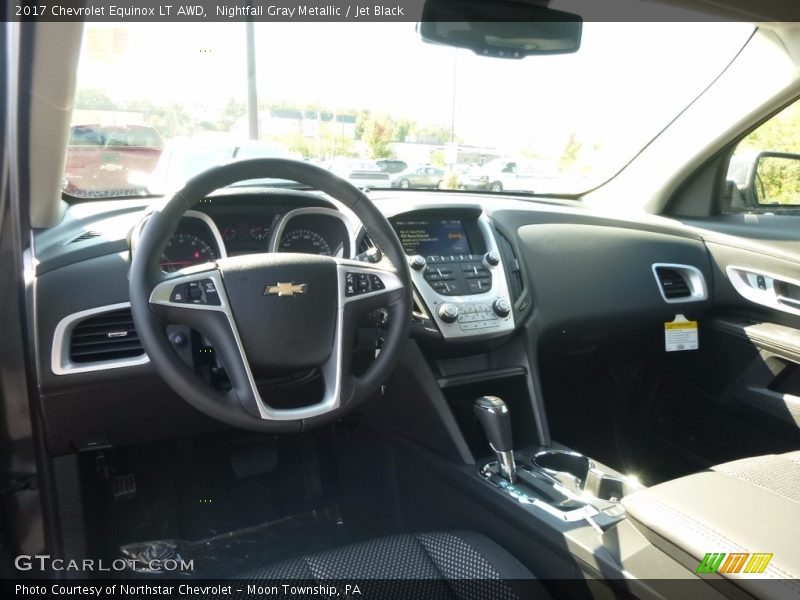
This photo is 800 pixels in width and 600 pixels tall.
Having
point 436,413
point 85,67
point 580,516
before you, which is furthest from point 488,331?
point 85,67

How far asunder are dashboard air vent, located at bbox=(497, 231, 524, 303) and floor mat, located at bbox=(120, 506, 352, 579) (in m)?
1.22

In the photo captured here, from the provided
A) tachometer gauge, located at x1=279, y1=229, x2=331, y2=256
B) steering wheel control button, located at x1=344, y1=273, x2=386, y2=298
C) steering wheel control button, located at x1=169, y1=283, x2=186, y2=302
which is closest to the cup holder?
steering wheel control button, located at x1=344, y1=273, x2=386, y2=298

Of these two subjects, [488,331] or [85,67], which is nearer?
[85,67]

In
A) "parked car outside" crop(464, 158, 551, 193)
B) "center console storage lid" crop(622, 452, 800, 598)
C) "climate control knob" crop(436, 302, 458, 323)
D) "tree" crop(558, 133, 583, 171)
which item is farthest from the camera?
"tree" crop(558, 133, 583, 171)

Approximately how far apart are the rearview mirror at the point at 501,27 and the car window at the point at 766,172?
4.49ft

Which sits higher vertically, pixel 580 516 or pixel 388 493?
pixel 580 516

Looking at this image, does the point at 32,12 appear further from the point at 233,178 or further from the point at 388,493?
the point at 388,493

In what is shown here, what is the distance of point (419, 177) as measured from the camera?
9.72 feet

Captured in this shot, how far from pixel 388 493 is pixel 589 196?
205 cm

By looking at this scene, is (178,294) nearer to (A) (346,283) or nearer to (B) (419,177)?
(A) (346,283)

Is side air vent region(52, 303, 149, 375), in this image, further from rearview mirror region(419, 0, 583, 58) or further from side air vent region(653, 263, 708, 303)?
side air vent region(653, 263, 708, 303)

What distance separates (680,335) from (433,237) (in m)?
1.38

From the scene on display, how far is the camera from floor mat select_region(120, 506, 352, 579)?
7.89 feet

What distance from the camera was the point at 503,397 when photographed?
2.53 m
